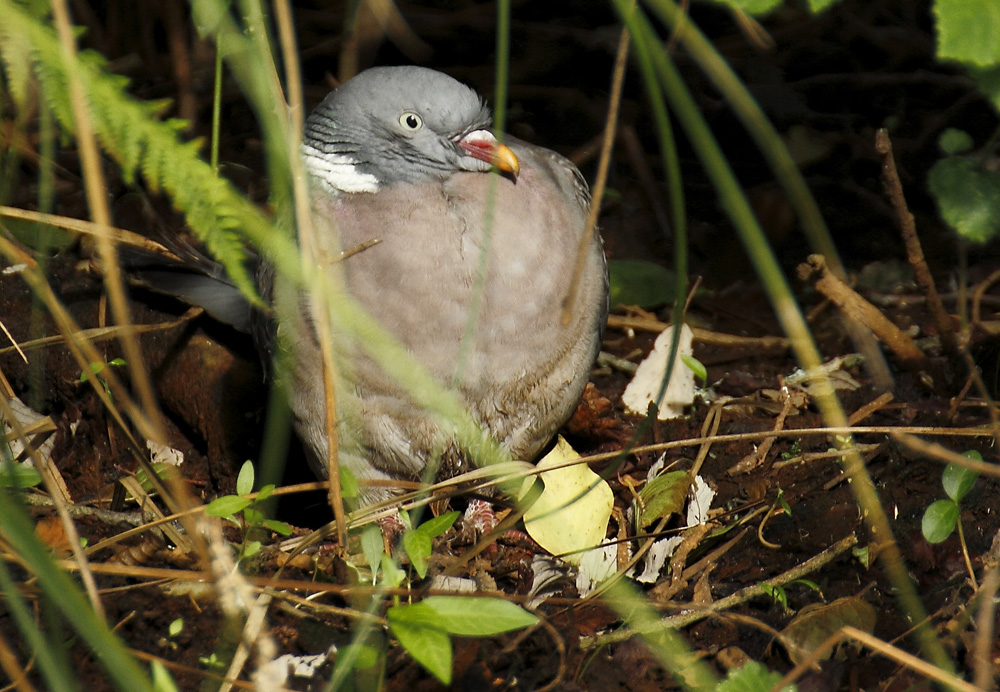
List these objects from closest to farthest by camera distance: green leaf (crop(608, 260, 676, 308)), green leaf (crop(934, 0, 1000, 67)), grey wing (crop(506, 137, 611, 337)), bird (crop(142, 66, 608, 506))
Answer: green leaf (crop(934, 0, 1000, 67)) < bird (crop(142, 66, 608, 506)) < grey wing (crop(506, 137, 611, 337)) < green leaf (crop(608, 260, 676, 308))

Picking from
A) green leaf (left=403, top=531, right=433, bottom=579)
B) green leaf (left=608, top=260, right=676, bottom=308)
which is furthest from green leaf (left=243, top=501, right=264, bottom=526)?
green leaf (left=608, top=260, right=676, bottom=308)

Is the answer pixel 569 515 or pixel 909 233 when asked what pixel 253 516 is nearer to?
pixel 569 515

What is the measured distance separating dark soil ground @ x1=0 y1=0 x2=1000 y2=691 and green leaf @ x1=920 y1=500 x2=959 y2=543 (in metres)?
0.12

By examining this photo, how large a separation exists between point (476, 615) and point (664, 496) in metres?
1.03

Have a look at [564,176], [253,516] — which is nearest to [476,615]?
[253,516]

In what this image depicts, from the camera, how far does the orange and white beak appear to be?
2.45 meters

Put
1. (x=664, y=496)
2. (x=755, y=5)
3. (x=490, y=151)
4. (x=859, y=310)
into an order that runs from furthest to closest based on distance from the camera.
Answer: (x=859, y=310) < (x=664, y=496) < (x=490, y=151) < (x=755, y=5)

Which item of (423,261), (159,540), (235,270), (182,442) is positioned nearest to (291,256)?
(235,270)

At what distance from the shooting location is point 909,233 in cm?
263

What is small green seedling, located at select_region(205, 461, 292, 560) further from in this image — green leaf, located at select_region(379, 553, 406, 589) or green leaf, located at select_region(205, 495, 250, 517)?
green leaf, located at select_region(379, 553, 406, 589)

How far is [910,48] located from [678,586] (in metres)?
2.92

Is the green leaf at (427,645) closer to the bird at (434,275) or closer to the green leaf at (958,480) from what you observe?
the bird at (434,275)

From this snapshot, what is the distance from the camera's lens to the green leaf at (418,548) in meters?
1.89

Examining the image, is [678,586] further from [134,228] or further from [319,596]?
[134,228]
